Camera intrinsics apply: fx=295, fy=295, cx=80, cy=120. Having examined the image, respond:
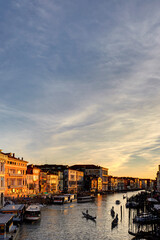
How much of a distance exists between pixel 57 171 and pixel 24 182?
4379 centimetres

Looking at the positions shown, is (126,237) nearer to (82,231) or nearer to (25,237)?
(82,231)

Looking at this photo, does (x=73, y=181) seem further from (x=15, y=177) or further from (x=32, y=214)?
(x=32, y=214)

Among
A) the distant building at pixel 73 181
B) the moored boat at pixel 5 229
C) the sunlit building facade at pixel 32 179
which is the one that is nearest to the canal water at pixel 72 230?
the moored boat at pixel 5 229

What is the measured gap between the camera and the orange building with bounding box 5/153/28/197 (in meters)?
79.5

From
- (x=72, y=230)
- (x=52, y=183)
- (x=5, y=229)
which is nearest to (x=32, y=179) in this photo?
(x=52, y=183)

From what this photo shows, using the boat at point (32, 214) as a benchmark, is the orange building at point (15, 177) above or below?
above

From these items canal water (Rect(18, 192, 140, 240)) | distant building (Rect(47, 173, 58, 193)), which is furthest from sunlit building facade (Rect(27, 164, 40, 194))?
canal water (Rect(18, 192, 140, 240))

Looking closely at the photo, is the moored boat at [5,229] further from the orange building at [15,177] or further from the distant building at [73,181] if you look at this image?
the distant building at [73,181]

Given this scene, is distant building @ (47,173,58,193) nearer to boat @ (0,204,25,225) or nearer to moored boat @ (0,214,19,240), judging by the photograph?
boat @ (0,204,25,225)

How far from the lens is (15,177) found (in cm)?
8369

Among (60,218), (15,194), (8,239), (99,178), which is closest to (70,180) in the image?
(99,178)

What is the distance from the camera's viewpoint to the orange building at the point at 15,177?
79.5 metres

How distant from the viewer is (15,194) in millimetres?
81312

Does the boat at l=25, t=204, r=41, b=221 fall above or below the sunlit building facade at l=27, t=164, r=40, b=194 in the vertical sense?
below
